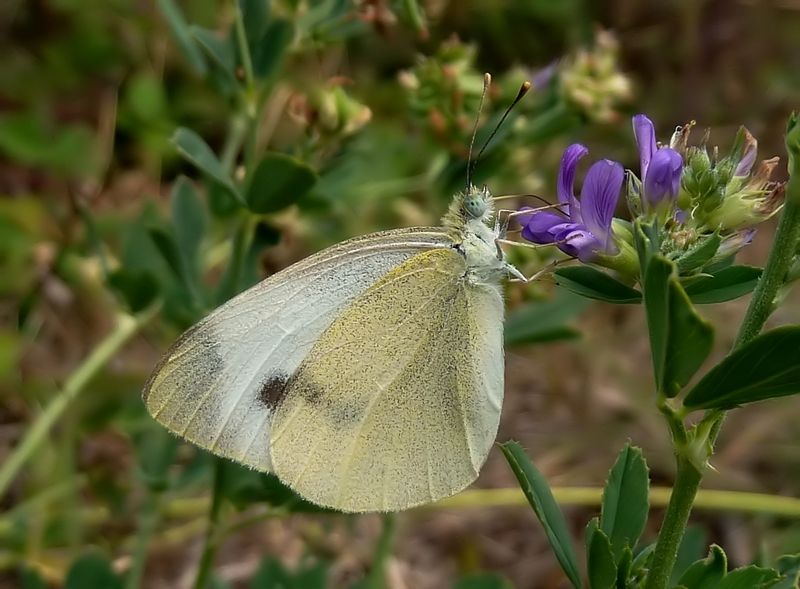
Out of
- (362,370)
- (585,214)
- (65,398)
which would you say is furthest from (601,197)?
(65,398)

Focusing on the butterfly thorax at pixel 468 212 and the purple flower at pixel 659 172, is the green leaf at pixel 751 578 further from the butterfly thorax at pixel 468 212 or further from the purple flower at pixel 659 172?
the butterfly thorax at pixel 468 212

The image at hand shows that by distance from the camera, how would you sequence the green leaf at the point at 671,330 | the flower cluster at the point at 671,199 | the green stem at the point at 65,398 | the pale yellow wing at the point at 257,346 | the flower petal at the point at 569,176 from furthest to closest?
the green stem at the point at 65,398 < the pale yellow wing at the point at 257,346 < the flower petal at the point at 569,176 < the flower cluster at the point at 671,199 < the green leaf at the point at 671,330

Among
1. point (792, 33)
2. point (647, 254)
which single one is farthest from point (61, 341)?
point (792, 33)

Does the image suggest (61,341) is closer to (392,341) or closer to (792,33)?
(392,341)

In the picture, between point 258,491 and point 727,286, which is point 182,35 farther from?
point 727,286

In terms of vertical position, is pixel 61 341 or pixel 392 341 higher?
pixel 392 341

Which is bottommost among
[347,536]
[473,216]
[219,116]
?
[347,536]

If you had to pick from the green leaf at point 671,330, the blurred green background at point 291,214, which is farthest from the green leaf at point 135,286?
A: the green leaf at point 671,330

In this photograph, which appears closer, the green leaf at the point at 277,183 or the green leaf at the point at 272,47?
the green leaf at the point at 277,183
